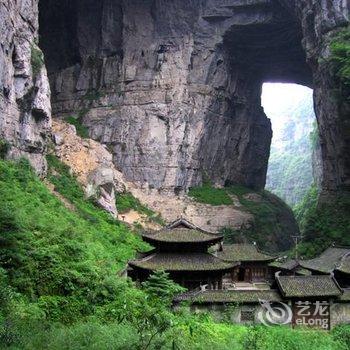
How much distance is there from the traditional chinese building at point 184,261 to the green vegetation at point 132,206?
21766 millimetres

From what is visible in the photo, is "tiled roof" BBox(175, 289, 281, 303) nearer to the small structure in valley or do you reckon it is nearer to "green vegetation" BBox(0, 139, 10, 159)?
the small structure in valley

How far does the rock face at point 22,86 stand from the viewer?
35562mm

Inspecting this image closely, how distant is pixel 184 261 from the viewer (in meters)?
27.2

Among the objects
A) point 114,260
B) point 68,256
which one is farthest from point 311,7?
point 68,256

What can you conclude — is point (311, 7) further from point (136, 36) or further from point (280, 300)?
point (280, 300)

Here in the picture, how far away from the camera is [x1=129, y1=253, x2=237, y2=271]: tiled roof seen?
26.3 m

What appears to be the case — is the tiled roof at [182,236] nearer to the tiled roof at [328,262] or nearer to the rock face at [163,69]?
the tiled roof at [328,262]

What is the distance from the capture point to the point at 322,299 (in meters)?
24.3

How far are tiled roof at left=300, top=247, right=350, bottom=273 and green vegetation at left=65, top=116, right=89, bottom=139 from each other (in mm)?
31868

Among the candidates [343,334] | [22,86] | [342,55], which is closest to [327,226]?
[342,55]

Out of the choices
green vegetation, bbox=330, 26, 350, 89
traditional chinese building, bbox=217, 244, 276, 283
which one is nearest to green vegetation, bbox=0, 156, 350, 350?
traditional chinese building, bbox=217, 244, 276, 283

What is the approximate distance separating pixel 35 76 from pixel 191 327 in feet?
94.4

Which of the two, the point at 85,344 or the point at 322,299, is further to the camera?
the point at 322,299

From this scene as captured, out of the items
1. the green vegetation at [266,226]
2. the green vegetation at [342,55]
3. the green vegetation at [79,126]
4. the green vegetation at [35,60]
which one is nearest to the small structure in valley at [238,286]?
the green vegetation at [342,55]
